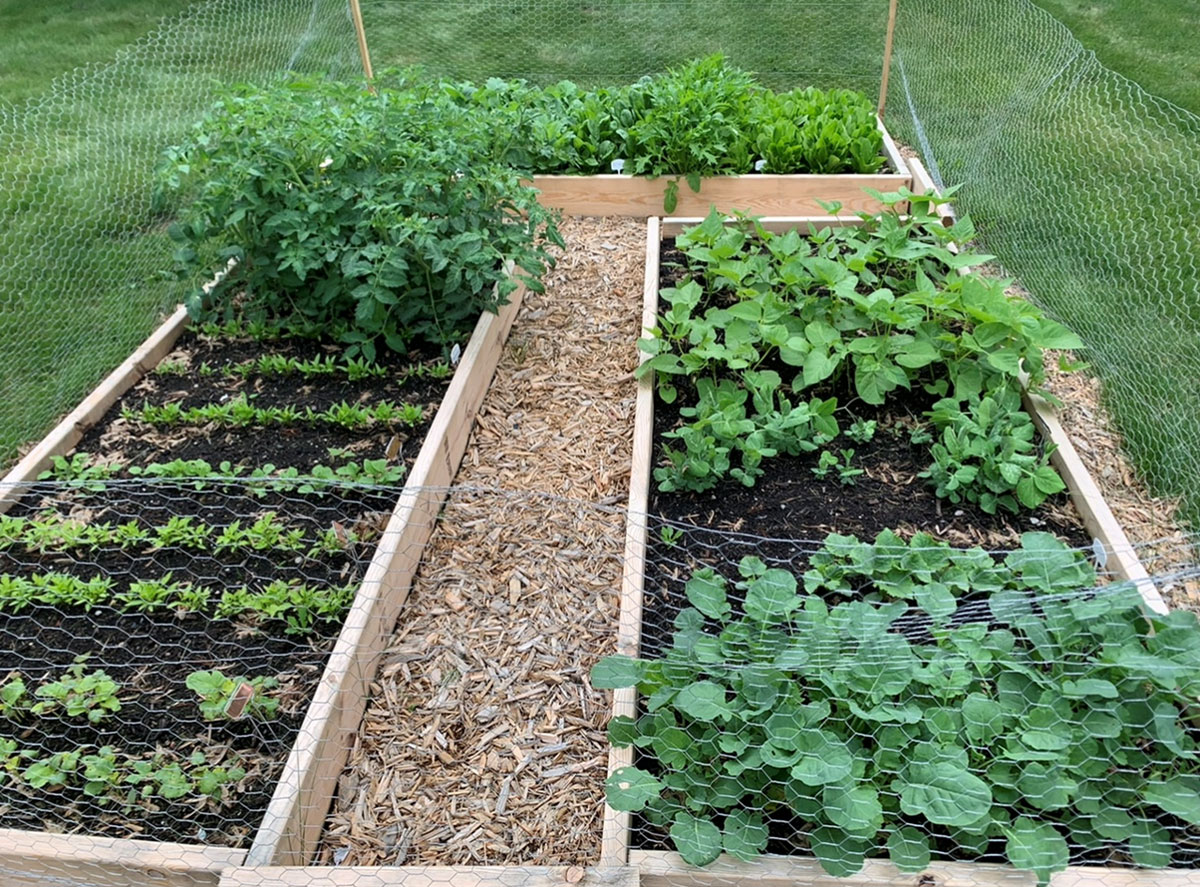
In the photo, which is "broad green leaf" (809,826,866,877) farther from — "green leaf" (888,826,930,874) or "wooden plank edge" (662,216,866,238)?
"wooden plank edge" (662,216,866,238)

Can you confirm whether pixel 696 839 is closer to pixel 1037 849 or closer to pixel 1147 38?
pixel 1037 849

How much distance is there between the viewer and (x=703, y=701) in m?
2.03

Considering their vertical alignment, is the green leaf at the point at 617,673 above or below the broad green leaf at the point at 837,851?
above

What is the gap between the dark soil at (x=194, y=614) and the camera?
221 centimetres

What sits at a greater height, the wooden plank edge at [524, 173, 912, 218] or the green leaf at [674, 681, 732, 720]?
the wooden plank edge at [524, 173, 912, 218]

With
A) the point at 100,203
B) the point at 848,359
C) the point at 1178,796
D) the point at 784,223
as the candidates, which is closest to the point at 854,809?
the point at 1178,796

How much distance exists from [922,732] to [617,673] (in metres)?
0.71

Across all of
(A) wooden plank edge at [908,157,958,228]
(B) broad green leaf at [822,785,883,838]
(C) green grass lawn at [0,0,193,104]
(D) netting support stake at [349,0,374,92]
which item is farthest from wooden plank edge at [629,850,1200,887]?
(C) green grass lawn at [0,0,193,104]

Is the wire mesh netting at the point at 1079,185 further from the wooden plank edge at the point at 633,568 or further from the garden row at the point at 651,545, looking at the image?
the wooden plank edge at the point at 633,568

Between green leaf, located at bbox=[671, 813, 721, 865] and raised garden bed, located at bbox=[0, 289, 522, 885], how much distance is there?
0.92 m

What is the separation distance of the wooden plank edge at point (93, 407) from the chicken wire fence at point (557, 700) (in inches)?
6.3

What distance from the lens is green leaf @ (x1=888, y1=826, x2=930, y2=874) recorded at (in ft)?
6.17

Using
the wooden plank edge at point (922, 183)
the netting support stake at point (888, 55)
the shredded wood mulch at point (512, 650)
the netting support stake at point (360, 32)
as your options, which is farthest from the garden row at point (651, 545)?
the netting support stake at point (888, 55)

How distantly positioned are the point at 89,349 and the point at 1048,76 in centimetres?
494
